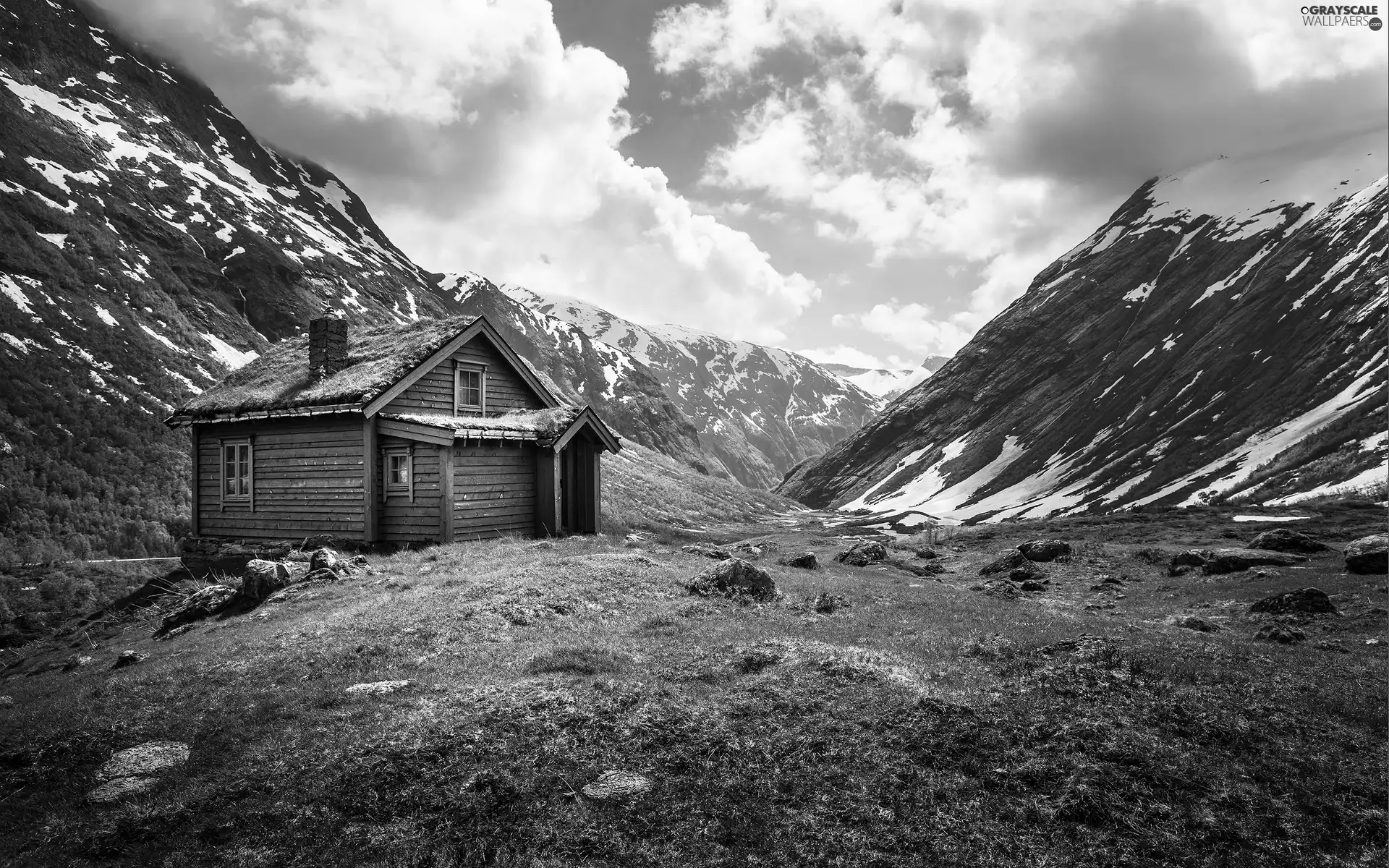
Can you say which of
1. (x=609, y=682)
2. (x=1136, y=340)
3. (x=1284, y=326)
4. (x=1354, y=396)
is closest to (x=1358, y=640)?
(x=609, y=682)

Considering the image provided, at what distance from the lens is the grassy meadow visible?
814 cm

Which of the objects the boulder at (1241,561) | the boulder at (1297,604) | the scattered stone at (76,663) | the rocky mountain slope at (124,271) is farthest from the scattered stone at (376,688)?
the rocky mountain slope at (124,271)

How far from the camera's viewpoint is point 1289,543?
101ft

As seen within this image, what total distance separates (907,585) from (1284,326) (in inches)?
5355

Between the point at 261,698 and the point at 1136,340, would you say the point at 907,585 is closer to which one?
the point at 261,698

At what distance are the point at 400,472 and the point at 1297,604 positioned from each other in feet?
98.6

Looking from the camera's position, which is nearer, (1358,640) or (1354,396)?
(1358,640)

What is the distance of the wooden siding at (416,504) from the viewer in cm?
2881

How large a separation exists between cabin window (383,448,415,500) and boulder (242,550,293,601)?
793 centimetres

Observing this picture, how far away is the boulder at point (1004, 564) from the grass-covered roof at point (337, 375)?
2555 cm

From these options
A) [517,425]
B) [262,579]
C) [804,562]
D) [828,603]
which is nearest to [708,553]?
[804,562]

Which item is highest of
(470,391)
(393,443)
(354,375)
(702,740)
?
(354,375)

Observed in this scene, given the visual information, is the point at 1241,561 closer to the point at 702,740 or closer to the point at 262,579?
the point at 702,740

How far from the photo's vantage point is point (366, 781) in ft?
30.7
